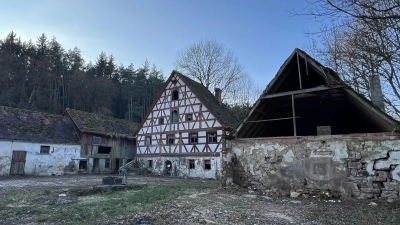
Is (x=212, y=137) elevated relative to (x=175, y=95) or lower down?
lower down

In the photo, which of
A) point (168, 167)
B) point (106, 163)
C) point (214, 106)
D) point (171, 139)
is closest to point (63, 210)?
point (168, 167)

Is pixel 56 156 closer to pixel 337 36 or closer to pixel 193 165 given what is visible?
pixel 193 165

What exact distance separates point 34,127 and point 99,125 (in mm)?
5958

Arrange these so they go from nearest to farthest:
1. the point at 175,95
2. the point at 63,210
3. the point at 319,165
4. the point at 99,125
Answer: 1. the point at 63,210
2. the point at 319,165
3. the point at 175,95
4. the point at 99,125

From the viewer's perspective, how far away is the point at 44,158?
73.1 feet

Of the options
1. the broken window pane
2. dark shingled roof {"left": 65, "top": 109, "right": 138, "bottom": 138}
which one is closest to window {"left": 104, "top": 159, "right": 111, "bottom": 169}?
the broken window pane

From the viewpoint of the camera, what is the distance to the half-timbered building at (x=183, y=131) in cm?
2123

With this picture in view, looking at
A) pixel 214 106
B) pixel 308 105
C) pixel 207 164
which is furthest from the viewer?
pixel 214 106

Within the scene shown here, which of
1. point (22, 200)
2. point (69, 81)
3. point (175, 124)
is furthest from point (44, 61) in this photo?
Answer: point (22, 200)

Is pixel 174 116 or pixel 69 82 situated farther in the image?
pixel 69 82

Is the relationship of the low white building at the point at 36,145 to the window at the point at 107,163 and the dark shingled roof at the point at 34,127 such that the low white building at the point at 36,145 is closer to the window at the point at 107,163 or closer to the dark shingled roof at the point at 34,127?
the dark shingled roof at the point at 34,127

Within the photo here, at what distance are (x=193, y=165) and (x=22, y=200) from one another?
1448cm

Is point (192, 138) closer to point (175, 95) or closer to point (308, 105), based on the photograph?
point (175, 95)

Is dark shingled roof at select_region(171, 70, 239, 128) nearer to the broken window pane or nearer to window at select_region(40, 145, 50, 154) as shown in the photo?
the broken window pane
